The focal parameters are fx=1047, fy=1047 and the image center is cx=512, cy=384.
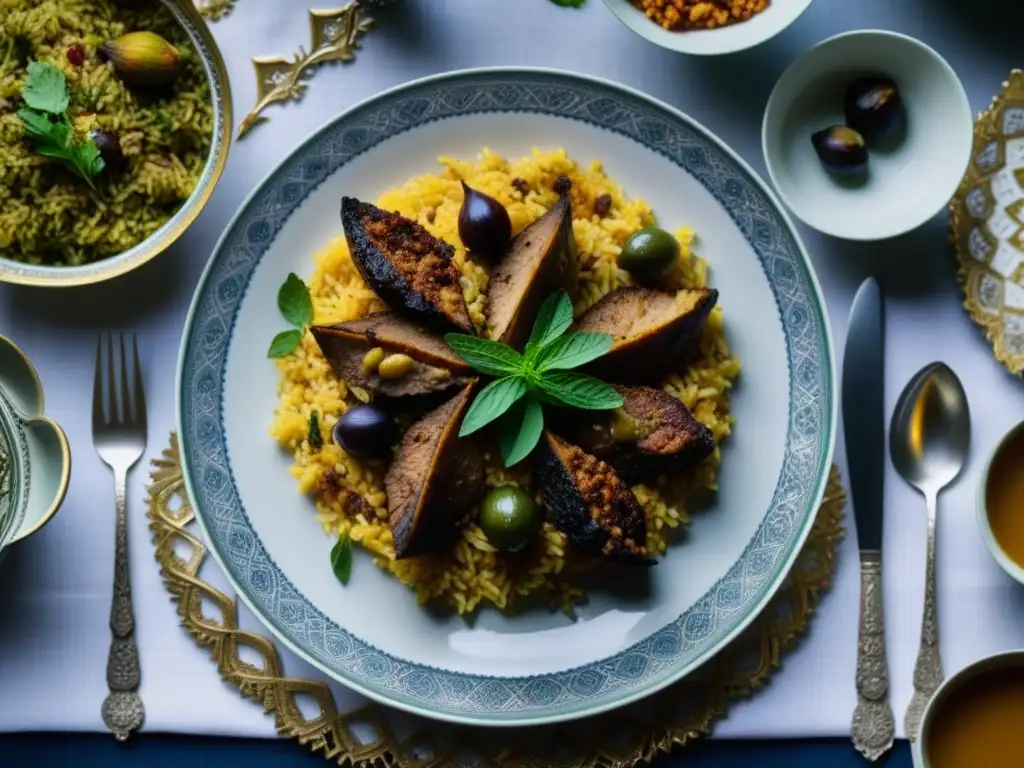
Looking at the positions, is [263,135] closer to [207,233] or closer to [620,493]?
[207,233]

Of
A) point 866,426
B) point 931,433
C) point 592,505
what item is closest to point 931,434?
point 931,433

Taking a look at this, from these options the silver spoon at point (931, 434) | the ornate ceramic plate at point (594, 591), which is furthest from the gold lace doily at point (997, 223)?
the ornate ceramic plate at point (594, 591)

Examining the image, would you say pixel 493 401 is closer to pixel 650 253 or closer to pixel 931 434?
pixel 650 253

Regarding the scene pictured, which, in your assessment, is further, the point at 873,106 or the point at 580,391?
the point at 873,106

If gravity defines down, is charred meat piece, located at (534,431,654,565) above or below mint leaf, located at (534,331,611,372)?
below

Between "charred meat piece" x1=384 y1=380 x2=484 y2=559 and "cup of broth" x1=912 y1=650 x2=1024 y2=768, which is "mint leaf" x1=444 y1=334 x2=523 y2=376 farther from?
"cup of broth" x1=912 y1=650 x2=1024 y2=768

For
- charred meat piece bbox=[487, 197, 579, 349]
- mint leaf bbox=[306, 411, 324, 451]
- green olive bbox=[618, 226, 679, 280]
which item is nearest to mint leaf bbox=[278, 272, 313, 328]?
mint leaf bbox=[306, 411, 324, 451]
